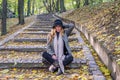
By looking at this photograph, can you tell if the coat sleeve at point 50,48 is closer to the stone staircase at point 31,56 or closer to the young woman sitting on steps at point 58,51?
the young woman sitting on steps at point 58,51

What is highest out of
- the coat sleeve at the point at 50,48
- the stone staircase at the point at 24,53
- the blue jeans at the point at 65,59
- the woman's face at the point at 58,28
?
the woman's face at the point at 58,28

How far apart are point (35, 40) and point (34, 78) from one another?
5.28 metres

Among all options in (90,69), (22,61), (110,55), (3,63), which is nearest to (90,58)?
(90,69)

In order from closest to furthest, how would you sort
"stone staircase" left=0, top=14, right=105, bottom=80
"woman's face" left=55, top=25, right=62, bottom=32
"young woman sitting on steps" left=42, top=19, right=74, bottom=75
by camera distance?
"young woman sitting on steps" left=42, top=19, right=74, bottom=75
"woman's face" left=55, top=25, right=62, bottom=32
"stone staircase" left=0, top=14, right=105, bottom=80

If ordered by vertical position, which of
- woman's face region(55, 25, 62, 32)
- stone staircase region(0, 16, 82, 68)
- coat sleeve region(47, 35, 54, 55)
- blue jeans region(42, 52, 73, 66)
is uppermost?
woman's face region(55, 25, 62, 32)

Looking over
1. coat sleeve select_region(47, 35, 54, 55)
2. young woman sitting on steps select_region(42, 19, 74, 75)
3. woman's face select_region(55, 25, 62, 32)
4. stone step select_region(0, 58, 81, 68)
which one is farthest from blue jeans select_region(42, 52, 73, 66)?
woman's face select_region(55, 25, 62, 32)

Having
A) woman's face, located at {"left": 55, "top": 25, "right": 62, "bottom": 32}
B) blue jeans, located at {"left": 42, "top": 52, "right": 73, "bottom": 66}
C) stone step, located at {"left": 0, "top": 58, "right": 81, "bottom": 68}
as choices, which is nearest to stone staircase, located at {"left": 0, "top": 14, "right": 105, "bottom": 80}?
stone step, located at {"left": 0, "top": 58, "right": 81, "bottom": 68}

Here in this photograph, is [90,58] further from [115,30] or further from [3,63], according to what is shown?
[3,63]

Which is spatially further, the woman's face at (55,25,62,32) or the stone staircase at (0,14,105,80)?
the stone staircase at (0,14,105,80)

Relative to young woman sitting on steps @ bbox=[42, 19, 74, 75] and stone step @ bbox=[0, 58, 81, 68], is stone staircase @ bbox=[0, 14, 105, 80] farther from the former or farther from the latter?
young woman sitting on steps @ bbox=[42, 19, 74, 75]

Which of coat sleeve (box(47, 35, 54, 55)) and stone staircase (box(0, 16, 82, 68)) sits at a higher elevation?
coat sleeve (box(47, 35, 54, 55))

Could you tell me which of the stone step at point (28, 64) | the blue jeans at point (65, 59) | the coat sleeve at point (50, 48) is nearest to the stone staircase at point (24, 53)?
the stone step at point (28, 64)

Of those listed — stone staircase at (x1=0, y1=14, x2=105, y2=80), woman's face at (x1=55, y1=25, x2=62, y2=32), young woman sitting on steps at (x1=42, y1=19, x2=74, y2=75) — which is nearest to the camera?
young woman sitting on steps at (x1=42, y1=19, x2=74, y2=75)

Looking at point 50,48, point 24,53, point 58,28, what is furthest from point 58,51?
point 24,53
